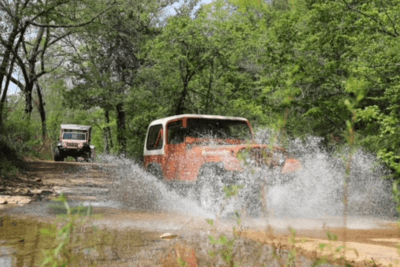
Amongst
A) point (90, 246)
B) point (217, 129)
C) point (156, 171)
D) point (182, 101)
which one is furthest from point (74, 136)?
point (90, 246)

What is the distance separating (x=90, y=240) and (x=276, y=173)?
399 cm

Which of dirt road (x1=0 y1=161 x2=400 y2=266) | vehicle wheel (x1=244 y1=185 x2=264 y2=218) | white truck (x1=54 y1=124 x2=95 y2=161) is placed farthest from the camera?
white truck (x1=54 y1=124 x2=95 y2=161)

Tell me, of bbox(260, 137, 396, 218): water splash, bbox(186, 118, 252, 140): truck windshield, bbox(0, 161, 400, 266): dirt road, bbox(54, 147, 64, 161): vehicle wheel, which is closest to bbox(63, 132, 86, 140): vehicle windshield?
bbox(54, 147, 64, 161): vehicle wheel

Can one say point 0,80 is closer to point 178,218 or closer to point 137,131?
point 137,131

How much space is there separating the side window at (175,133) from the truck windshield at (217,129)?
0.20 meters

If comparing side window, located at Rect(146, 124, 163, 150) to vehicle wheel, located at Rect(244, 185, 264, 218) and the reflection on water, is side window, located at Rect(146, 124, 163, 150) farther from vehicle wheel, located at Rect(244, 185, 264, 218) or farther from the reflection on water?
the reflection on water

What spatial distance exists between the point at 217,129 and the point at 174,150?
1079 millimetres

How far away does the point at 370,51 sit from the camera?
421 inches

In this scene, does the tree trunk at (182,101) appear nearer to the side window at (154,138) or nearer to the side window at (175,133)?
the side window at (154,138)

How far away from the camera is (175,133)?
9.73 metres

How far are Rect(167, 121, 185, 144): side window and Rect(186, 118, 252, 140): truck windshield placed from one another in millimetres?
203

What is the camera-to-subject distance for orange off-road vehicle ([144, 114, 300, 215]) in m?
7.87

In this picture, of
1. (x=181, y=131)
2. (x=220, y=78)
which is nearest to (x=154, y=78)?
(x=220, y=78)

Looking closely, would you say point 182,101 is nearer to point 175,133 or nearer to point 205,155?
point 175,133
